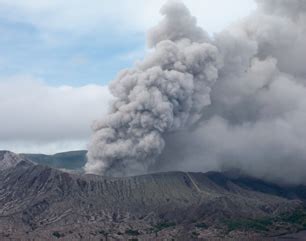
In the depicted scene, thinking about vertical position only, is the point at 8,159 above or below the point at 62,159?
below

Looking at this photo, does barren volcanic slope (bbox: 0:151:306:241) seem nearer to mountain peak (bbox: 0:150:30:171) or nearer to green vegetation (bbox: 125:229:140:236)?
green vegetation (bbox: 125:229:140:236)

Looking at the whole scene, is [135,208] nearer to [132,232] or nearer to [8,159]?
[132,232]

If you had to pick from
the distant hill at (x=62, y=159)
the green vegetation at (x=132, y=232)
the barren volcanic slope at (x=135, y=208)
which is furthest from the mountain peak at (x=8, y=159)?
the green vegetation at (x=132, y=232)

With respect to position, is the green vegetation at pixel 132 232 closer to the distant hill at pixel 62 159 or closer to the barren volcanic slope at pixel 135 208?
the barren volcanic slope at pixel 135 208

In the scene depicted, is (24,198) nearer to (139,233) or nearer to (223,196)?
(139,233)

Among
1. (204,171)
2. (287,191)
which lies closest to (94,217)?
(204,171)

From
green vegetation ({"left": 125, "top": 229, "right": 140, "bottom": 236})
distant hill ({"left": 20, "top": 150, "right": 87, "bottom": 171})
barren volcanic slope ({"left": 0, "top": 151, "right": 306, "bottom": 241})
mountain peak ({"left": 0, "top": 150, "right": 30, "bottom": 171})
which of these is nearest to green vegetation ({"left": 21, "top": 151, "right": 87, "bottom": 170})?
distant hill ({"left": 20, "top": 150, "right": 87, "bottom": 171})

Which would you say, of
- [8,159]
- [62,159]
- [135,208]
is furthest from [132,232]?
[62,159]
